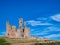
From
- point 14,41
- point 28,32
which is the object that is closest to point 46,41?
point 28,32

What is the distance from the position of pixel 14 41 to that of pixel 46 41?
4.84ft

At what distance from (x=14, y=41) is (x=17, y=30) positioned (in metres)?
0.56

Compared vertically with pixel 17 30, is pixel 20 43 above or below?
below

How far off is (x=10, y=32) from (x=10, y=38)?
1.06 ft

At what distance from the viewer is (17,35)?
8680mm

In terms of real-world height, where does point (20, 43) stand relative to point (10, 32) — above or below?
below

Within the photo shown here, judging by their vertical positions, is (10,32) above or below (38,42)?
above

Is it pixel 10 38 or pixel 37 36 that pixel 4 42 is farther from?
pixel 37 36

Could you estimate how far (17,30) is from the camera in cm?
857

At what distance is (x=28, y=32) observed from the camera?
27.8 feet

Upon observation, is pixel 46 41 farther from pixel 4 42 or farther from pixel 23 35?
pixel 4 42

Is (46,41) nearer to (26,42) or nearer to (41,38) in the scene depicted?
(41,38)

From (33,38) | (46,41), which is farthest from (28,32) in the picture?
(46,41)

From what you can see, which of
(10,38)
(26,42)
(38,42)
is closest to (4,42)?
(10,38)
